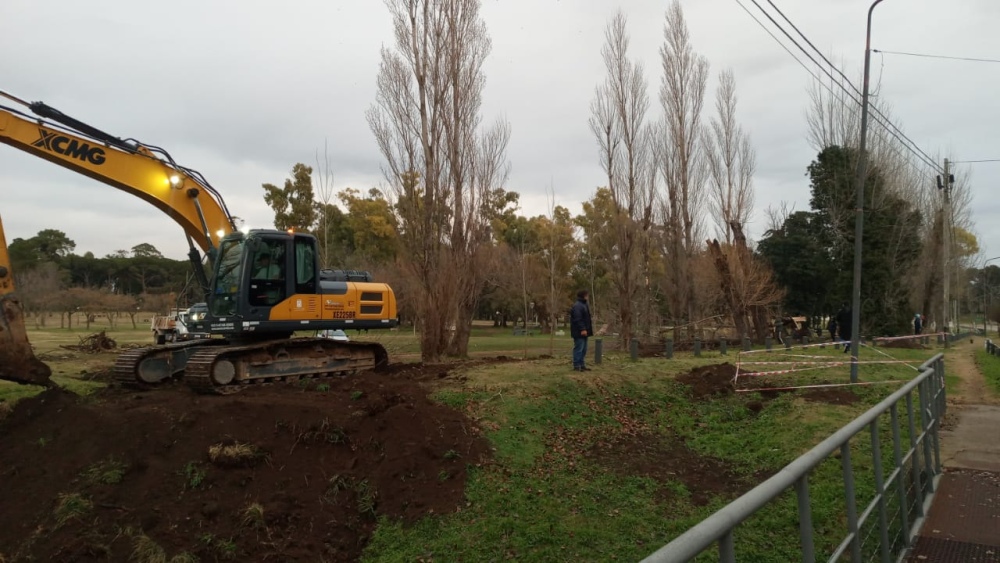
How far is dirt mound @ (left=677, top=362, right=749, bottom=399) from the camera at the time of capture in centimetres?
1278

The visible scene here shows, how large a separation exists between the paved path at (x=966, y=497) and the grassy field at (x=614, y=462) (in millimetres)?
864

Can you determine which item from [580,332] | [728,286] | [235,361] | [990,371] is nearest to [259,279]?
[235,361]

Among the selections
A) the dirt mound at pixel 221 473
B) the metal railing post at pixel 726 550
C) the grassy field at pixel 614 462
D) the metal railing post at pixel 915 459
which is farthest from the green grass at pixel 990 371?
the metal railing post at pixel 726 550

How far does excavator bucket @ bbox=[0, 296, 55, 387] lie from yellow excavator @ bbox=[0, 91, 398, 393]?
229cm

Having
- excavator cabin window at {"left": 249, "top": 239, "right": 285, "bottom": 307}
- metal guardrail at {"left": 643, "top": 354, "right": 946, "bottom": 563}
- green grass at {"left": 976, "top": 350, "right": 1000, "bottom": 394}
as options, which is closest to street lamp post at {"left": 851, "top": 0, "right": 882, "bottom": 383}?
green grass at {"left": 976, "top": 350, "right": 1000, "bottom": 394}

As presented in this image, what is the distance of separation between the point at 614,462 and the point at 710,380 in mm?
5618

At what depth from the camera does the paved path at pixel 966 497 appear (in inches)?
184

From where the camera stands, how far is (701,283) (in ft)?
105

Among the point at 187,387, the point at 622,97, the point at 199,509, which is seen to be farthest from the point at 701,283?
the point at 199,509

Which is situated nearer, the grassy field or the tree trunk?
the grassy field

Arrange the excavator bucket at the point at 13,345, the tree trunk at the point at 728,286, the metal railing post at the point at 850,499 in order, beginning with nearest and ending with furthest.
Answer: the metal railing post at the point at 850,499, the excavator bucket at the point at 13,345, the tree trunk at the point at 728,286

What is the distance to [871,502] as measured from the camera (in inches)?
163

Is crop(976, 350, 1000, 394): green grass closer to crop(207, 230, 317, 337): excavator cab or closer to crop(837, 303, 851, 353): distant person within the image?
crop(837, 303, 851, 353): distant person

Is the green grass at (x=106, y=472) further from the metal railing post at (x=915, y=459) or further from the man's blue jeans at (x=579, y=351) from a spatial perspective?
the man's blue jeans at (x=579, y=351)
